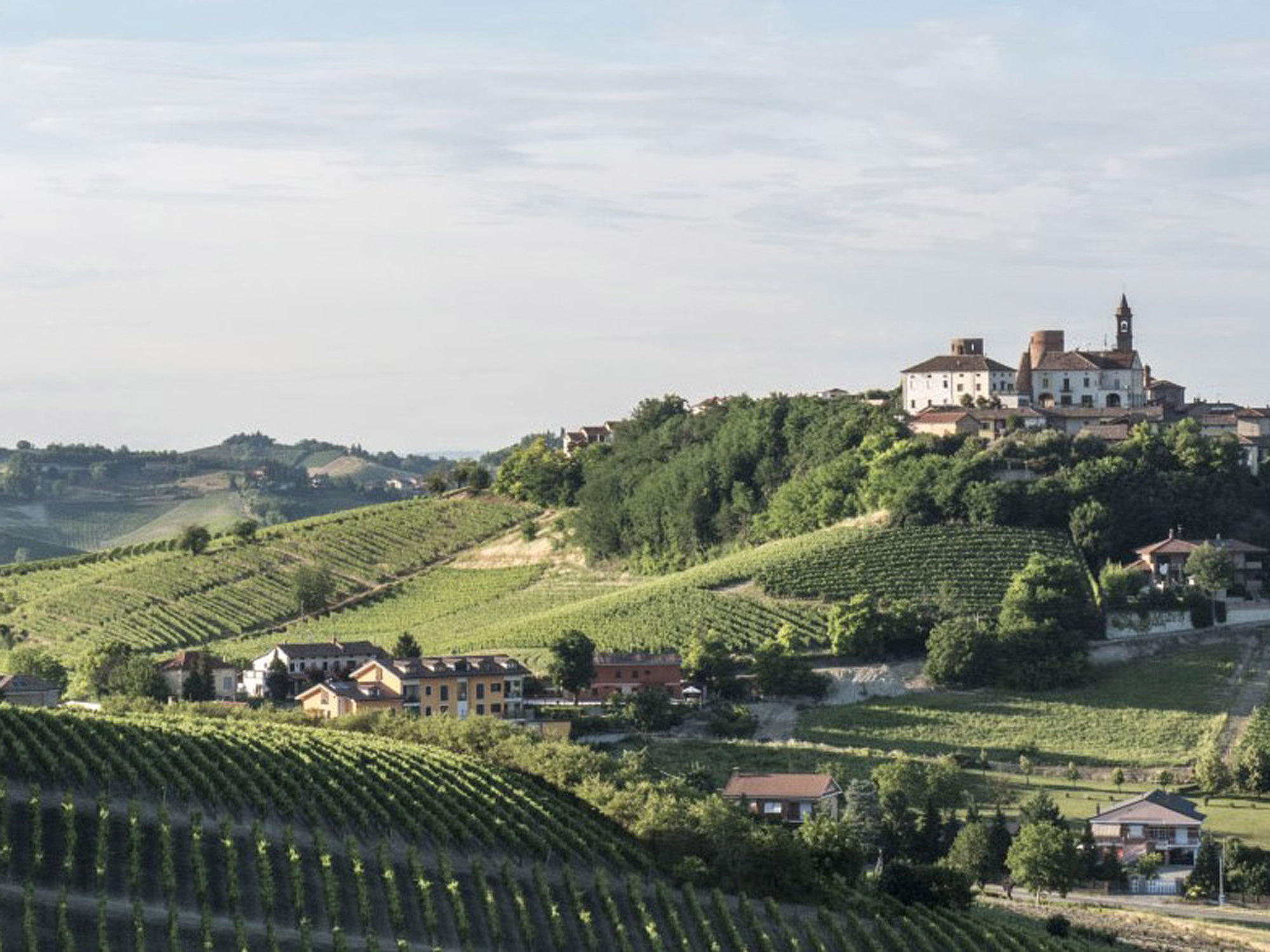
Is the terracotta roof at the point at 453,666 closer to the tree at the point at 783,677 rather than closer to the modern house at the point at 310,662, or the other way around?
the modern house at the point at 310,662

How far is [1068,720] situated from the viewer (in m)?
81.6

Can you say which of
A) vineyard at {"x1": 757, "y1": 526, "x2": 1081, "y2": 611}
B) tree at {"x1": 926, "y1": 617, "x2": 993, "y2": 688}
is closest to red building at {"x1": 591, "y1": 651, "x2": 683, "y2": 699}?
tree at {"x1": 926, "y1": 617, "x2": 993, "y2": 688}

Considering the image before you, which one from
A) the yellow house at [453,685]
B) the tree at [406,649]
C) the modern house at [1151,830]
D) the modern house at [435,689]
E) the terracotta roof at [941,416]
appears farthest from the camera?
the terracotta roof at [941,416]

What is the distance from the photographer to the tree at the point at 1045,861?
213 feet

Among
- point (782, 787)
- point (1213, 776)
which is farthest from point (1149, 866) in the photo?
point (782, 787)

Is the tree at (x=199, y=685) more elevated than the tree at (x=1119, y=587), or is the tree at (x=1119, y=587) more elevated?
the tree at (x=1119, y=587)

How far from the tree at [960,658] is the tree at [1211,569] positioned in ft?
31.6

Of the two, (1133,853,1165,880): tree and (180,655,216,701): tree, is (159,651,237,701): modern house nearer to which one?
(180,655,216,701): tree

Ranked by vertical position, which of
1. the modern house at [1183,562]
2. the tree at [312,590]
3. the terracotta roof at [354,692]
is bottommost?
the terracotta roof at [354,692]

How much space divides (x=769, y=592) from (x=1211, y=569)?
51.5 feet

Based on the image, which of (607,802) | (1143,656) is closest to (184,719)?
(607,802)

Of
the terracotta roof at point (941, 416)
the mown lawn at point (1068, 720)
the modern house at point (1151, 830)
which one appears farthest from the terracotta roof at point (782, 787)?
the terracotta roof at point (941, 416)

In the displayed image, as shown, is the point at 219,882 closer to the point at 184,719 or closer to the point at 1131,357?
the point at 184,719

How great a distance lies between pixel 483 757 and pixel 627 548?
139 feet
